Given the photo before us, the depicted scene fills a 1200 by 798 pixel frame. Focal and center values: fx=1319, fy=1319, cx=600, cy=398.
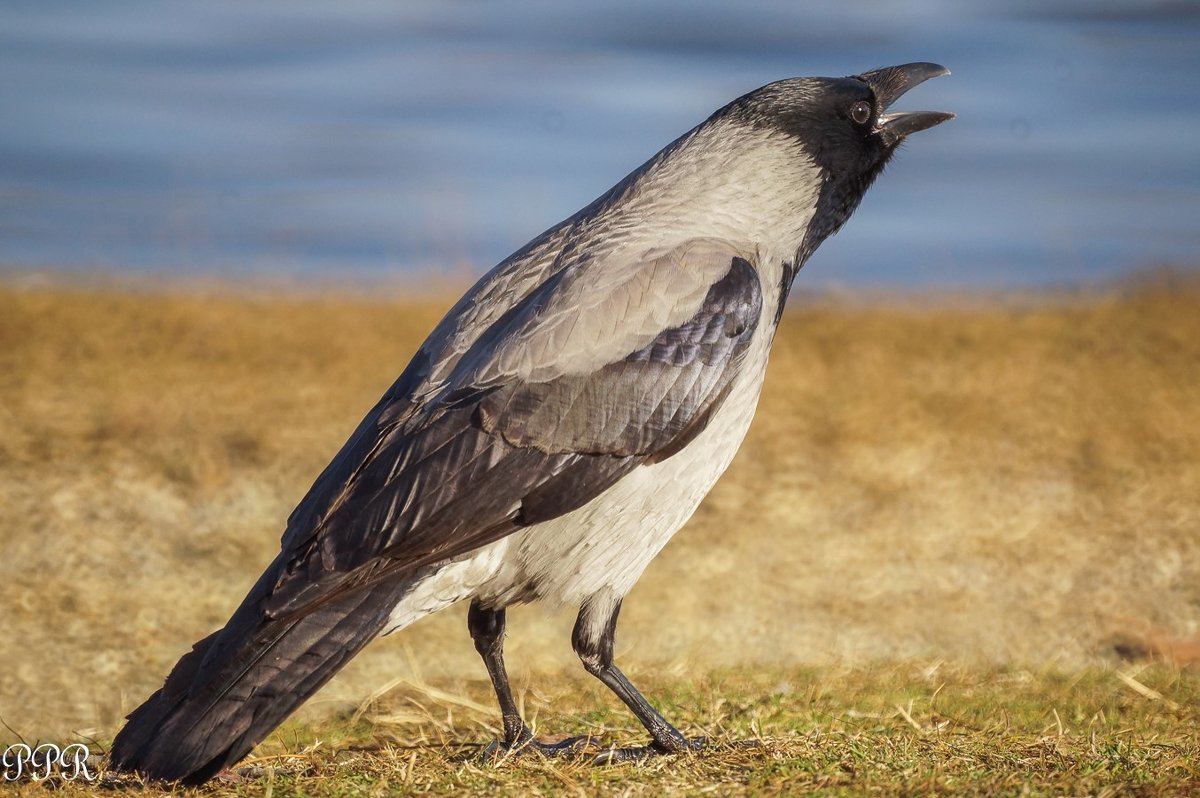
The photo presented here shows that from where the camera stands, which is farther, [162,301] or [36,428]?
[162,301]

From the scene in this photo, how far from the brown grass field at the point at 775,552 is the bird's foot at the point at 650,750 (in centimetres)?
8

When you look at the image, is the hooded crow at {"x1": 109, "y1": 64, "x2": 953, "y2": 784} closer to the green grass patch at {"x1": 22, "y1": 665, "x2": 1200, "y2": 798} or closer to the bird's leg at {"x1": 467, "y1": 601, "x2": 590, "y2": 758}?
the bird's leg at {"x1": 467, "y1": 601, "x2": 590, "y2": 758}

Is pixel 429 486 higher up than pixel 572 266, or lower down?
lower down

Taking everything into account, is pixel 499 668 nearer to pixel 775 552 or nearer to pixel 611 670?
pixel 611 670

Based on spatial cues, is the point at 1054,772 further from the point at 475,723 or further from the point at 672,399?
the point at 475,723

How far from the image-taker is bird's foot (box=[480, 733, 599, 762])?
159 inches

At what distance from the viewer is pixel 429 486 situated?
12.2 ft

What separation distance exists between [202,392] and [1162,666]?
6.26 metres

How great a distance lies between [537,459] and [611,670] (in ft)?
2.73

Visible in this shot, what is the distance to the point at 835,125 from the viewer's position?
4.78 metres

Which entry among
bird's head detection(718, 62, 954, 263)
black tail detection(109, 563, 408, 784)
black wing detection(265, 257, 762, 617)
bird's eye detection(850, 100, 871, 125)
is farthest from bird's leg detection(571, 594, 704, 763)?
bird's eye detection(850, 100, 871, 125)

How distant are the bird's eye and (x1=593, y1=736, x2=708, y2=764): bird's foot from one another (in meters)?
2.29

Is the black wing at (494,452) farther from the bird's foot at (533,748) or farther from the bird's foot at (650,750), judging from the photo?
the bird's foot at (650,750)

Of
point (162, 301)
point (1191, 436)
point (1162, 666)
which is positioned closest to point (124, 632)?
point (1162, 666)
